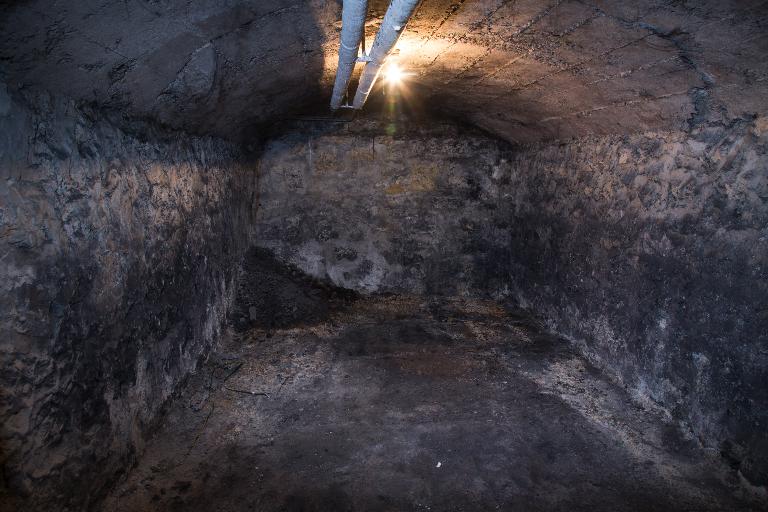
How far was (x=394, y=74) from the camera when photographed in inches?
146

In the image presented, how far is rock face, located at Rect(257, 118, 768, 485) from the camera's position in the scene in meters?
2.54

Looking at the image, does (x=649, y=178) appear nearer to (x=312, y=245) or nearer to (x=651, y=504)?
(x=651, y=504)

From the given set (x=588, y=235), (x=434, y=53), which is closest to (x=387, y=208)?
(x=588, y=235)

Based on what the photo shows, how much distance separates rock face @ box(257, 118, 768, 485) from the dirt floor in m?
0.35

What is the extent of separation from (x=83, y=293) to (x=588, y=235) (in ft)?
12.5

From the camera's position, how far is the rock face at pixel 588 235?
254 centimetres

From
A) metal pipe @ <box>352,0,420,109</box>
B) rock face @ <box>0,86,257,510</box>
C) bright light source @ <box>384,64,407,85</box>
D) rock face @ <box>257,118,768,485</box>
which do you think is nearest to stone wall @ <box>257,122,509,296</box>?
rock face @ <box>257,118,768,485</box>

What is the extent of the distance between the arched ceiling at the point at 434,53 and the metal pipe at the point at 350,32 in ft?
0.52

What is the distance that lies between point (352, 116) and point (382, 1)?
3.40 meters

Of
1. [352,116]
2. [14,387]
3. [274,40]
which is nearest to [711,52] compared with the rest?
[274,40]

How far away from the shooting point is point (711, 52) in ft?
6.70

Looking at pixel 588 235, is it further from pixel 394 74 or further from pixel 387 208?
pixel 387 208

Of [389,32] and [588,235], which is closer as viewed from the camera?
[389,32]

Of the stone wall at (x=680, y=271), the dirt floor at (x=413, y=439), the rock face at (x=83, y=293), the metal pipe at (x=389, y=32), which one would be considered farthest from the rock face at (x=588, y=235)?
the rock face at (x=83, y=293)
